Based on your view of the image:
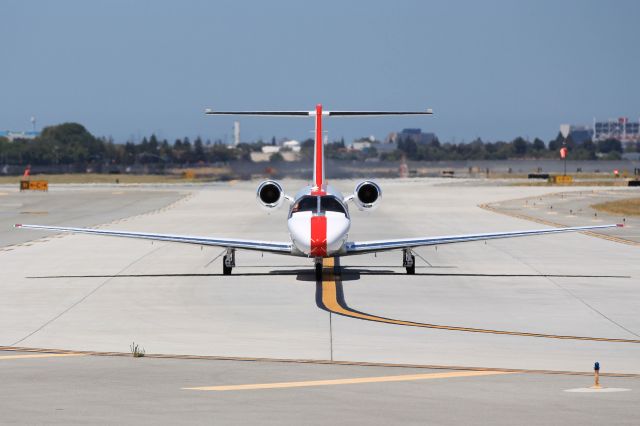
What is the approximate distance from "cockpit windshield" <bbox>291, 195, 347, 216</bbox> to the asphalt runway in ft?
6.55

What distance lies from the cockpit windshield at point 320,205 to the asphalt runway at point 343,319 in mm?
1997

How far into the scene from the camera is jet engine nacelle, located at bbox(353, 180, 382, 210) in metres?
34.8

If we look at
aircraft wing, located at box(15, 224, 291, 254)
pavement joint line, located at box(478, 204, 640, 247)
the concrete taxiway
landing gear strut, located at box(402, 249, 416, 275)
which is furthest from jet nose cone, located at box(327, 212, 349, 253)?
pavement joint line, located at box(478, 204, 640, 247)

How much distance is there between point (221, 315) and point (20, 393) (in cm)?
1004

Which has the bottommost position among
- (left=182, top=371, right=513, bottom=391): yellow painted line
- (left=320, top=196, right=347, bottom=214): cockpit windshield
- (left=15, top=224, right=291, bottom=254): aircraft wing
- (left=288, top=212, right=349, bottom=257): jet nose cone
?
(left=182, top=371, right=513, bottom=391): yellow painted line

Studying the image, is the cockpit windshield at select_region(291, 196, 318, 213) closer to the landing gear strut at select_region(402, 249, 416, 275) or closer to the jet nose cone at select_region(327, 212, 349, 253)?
the jet nose cone at select_region(327, 212, 349, 253)

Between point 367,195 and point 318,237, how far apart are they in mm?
3374

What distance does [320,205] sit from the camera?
110 ft

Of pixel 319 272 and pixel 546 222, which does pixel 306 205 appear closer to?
pixel 319 272

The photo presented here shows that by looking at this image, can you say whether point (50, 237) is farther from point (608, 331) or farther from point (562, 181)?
point (562, 181)

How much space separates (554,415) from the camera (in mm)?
15344

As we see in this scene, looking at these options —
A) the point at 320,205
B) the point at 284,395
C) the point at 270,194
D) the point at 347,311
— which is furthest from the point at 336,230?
the point at 284,395

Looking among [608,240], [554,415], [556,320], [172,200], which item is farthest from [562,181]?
[554,415]

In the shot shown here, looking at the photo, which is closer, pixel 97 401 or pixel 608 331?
pixel 97 401
